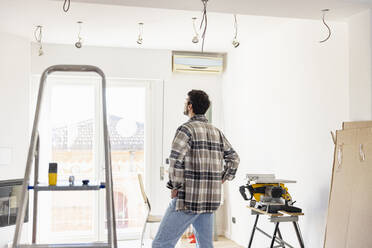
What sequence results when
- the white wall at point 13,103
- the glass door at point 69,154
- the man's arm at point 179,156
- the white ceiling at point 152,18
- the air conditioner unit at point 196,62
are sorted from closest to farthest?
the man's arm at point 179,156
the white ceiling at point 152,18
the white wall at point 13,103
the glass door at point 69,154
the air conditioner unit at point 196,62

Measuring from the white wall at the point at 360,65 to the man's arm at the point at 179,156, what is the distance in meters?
1.21

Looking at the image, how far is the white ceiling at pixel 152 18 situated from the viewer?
9.17 ft

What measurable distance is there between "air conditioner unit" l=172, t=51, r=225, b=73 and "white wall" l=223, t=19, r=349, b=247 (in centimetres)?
26

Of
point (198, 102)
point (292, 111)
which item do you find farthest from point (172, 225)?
point (292, 111)

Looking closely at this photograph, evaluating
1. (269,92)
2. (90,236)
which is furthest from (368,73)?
(90,236)

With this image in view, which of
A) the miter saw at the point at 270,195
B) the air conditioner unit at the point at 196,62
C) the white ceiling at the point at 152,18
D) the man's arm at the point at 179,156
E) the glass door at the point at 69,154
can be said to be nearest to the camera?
the man's arm at the point at 179,156

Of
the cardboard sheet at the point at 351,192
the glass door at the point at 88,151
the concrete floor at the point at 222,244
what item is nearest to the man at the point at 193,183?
the cardboard sheet at the point at 351,192

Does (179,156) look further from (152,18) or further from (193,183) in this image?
(152,18)

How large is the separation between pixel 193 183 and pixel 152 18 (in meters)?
1.97

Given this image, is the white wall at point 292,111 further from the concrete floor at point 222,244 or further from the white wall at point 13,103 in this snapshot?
the white wall at point 13,103

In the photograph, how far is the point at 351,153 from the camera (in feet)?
9.45

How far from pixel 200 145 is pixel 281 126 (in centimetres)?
163

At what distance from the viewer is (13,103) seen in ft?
15.1

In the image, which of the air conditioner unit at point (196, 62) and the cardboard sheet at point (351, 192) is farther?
the air conditioner unit at point (196, 62)
